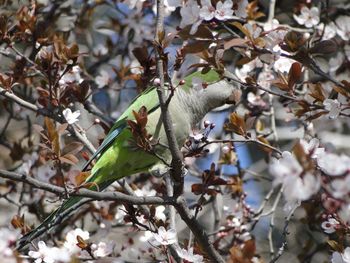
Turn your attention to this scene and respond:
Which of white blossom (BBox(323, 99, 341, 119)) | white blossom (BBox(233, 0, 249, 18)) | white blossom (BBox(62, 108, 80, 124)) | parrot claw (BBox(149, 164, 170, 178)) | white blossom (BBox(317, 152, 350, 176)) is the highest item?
white blossom (BBox(317, 152, 350, 176))

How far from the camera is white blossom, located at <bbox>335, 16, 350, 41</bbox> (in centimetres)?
423

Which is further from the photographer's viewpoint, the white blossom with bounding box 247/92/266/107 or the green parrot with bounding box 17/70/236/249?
the white blossom with bounding box 247/92/266/107

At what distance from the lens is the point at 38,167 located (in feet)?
13.7

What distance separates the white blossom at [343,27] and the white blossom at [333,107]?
1.68 m

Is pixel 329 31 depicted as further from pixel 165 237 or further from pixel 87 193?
pixel 87 193

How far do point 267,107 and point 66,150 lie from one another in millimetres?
2161

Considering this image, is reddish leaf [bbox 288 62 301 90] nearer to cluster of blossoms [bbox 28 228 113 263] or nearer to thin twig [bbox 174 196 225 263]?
thin twig [bbox 174 196 225 263]

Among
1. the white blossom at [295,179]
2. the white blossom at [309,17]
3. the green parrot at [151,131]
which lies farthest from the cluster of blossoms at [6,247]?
the white blossom at [309,17]

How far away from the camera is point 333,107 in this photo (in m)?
2.67

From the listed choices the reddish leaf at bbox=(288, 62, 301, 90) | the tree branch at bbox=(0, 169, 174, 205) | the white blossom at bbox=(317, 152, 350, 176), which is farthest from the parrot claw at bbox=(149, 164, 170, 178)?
the white blossom at bbox=(317, 152, 350, 176)

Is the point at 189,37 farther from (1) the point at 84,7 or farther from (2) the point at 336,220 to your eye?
(1) the point at 84,7

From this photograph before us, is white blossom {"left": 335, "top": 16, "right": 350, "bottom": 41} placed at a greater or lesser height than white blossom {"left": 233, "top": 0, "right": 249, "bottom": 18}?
lesser

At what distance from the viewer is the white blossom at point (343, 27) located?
423cm

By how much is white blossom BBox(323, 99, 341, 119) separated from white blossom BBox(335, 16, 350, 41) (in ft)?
5.52
